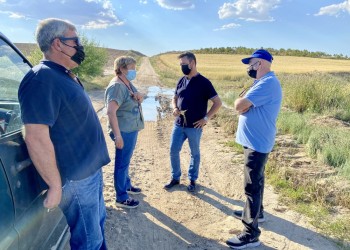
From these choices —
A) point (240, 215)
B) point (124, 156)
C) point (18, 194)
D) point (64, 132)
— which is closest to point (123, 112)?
point (124, 156)

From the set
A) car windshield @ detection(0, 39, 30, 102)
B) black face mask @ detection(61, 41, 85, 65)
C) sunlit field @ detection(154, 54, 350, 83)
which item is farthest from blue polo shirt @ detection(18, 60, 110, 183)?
sunlit field @ detection(154, 54, 350, 83)

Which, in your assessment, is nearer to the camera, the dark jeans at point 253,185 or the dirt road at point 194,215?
the dark jeans at point 253,185

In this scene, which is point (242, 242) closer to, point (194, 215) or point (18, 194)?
point (194, 215)

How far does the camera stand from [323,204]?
454 centimetres

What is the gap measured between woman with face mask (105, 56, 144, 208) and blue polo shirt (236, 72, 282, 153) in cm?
135

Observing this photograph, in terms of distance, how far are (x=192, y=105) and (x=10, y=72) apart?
2598 mm

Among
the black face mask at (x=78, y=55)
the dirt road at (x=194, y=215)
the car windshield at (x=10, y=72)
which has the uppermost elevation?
the black face mask at (x=78, y=55)

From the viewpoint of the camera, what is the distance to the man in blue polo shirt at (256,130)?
3457 millimetres

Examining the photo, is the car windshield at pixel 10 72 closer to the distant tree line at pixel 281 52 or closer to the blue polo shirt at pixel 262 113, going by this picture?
the blue polo shirt at pixel 262 113

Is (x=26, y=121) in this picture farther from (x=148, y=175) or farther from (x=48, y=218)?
(x=148, y=175)

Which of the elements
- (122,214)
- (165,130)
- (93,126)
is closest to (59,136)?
(93,126)

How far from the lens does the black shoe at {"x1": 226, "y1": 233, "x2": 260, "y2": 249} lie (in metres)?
3.66

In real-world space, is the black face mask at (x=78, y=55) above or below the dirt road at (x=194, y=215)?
above

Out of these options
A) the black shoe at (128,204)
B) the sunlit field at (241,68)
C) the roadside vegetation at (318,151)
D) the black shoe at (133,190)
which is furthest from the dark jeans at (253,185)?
the sunlit field at (241,68)
